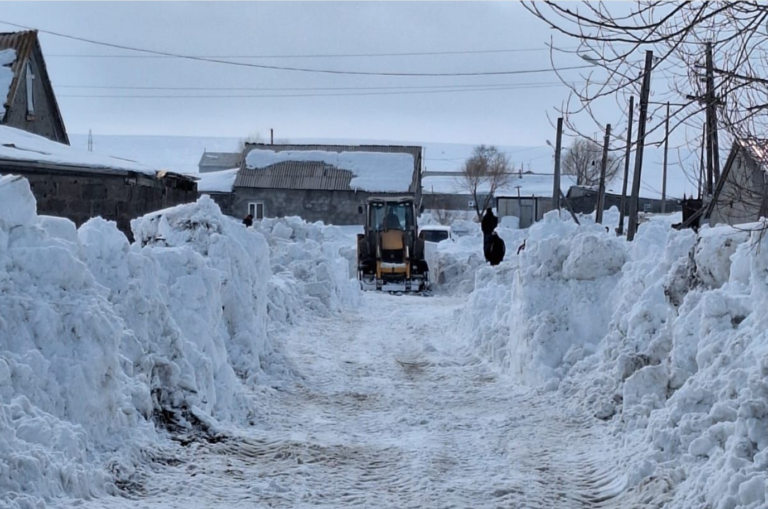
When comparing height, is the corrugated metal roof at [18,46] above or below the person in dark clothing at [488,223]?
above

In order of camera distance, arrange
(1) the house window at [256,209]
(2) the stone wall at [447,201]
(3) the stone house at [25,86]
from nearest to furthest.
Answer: (3) the stone house at [25,86], (1) the house window at [256,209], (2) the stone wall at [447,201]

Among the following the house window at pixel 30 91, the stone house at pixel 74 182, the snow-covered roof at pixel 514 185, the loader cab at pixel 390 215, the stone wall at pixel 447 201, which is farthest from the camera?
the stone wall at pixel 447 201

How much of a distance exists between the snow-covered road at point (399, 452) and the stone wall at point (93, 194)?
382 inches

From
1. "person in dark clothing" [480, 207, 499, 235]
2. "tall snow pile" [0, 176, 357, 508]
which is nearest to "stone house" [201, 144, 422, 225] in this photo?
"person in dark clothing" [480, 207, 499, 235]

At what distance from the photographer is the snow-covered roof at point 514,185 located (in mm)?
67312

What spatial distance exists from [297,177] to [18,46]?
2325cm

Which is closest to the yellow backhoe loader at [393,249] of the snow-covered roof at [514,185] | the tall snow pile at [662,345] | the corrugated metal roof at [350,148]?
the tall snow pile at [662,345]

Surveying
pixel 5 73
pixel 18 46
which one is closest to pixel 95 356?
pixel 5 73

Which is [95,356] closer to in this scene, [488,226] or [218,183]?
[488,226]

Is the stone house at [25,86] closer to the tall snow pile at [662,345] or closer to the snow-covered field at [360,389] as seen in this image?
the snow-covered field at [360,389]

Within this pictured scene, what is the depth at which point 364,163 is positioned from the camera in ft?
167

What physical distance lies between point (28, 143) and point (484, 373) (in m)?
13.0

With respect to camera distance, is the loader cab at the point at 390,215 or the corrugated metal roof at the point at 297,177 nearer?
the loader cab at the point at 390,215

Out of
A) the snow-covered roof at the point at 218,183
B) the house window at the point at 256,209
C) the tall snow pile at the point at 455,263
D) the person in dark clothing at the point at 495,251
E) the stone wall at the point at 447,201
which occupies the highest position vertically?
the snow-covered roof at the point at 218,183
